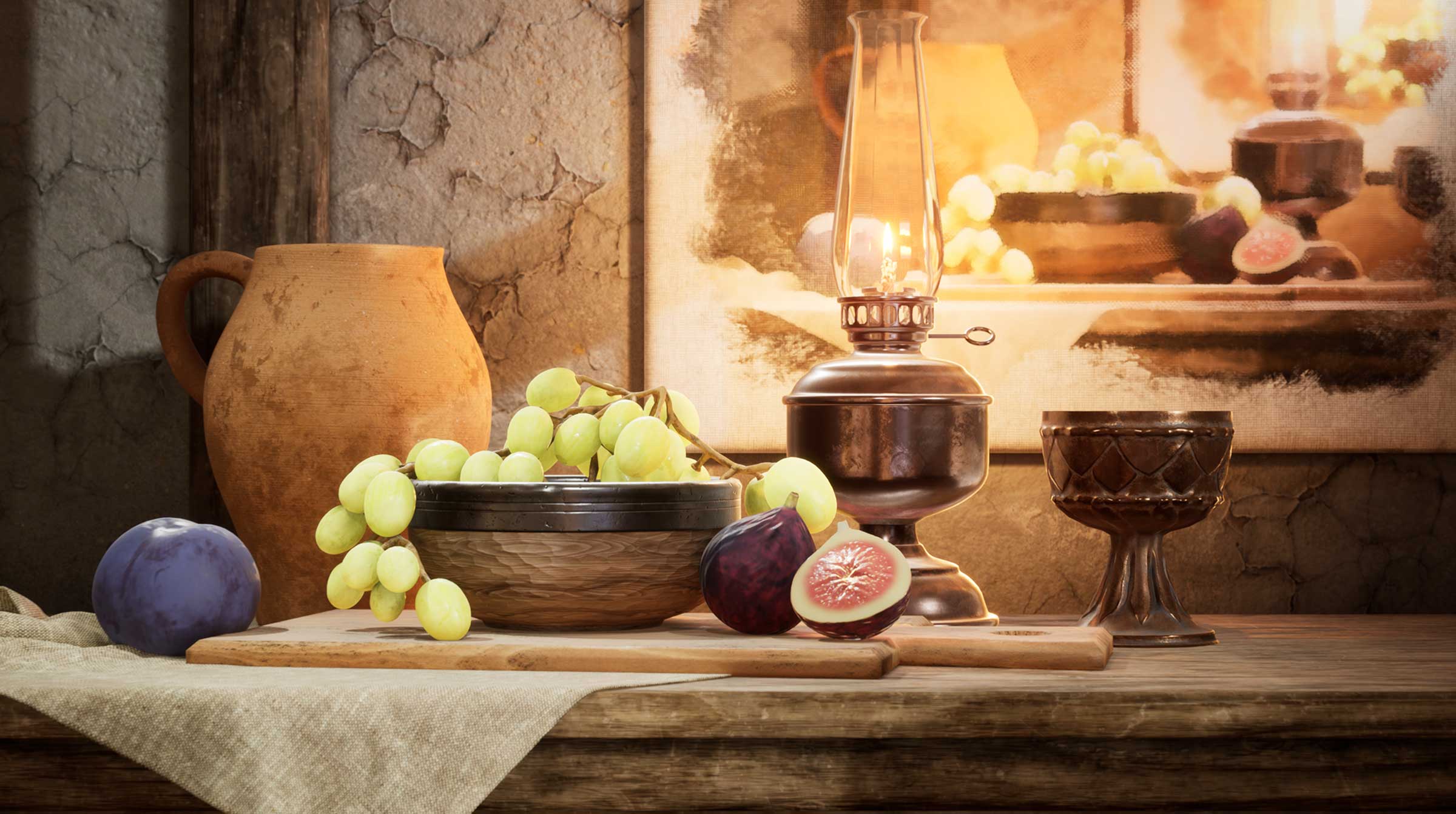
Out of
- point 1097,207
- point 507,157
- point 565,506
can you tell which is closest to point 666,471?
point 565,506

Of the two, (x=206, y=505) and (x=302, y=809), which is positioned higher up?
(x=206, y=505)

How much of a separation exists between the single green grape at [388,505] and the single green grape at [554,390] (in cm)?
21

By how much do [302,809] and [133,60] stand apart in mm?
1280

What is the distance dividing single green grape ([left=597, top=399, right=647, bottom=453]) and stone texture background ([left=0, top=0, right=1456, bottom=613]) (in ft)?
1.76

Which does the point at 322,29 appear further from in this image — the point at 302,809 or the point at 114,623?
the point at 302,809

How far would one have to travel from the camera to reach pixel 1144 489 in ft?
4.22

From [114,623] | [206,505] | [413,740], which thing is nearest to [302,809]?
[413,740]

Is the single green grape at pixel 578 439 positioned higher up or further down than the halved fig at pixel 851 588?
higher up

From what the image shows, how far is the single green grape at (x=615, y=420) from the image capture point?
4.00 ft

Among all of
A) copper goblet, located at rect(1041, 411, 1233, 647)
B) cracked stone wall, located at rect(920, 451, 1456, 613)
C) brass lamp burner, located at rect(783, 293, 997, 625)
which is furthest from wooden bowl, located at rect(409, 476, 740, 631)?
cracked stone wall, located at rect(920, 451, 1456, 613)

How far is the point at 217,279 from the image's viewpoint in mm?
→ 1729

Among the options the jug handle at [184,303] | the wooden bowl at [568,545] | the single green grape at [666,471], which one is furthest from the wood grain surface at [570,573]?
the jug handle at [184,303]

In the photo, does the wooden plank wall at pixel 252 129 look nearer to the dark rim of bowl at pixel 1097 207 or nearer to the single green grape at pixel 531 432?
the single green grape at pixel 531 432

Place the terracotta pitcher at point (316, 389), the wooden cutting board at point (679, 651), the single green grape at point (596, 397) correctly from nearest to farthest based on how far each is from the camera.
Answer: the wooden cutting board at point (679, 651)
the single green grape at point (596, 397)
the terracotta pitcher at point (316, 389)
